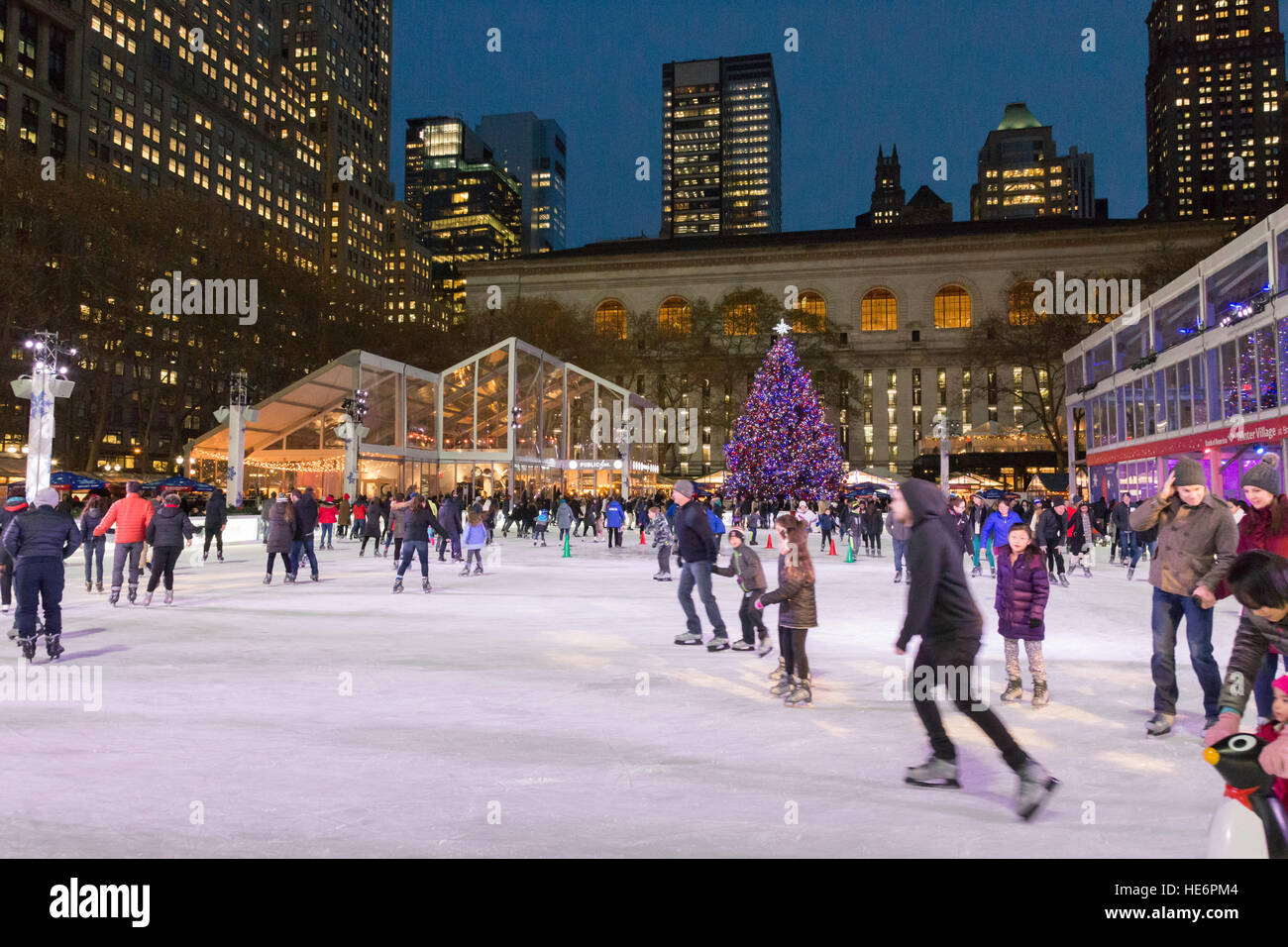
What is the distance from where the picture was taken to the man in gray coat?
16.4 feet

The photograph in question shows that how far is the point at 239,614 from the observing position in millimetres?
10734

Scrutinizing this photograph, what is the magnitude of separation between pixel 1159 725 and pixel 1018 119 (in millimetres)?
205651

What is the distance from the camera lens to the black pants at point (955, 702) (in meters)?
3.91

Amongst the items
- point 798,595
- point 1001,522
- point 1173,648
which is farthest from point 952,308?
point 1173,648

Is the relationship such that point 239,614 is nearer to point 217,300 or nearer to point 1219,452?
point 1219,452

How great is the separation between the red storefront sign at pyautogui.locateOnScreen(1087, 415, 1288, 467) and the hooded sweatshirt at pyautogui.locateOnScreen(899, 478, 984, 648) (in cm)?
2013

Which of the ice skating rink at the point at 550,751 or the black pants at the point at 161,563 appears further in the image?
the black pants at the point at 161,563

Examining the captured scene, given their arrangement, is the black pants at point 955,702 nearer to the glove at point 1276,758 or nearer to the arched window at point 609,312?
the glove at point 1276,758

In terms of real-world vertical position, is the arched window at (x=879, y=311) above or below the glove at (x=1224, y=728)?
above

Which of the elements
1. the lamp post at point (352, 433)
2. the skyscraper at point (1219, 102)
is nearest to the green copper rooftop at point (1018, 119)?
the skyscraper at point (1219, 102)

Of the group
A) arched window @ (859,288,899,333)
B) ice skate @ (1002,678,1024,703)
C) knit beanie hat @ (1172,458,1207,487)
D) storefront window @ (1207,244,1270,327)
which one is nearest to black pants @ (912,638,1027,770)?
knit beanie hat @ (1172,458,1207,487)

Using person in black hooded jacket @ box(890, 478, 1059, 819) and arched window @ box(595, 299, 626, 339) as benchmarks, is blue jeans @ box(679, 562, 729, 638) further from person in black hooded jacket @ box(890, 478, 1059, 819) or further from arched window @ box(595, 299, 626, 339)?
arched window @ box(595, 299, 626, 339)

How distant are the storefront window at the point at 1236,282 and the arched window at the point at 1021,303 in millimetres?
22206
